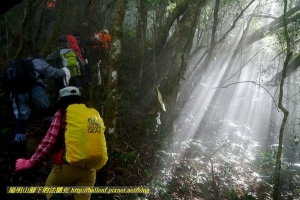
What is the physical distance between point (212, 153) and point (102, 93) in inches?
197

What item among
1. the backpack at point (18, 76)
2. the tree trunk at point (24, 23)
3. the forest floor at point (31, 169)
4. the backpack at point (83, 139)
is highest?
the tree trunk at point (24, 23)

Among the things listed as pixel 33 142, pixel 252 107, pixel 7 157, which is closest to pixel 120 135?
pixel 33 142

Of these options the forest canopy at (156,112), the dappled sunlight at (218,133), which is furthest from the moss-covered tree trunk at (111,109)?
the dappled sunlight at (218,133)

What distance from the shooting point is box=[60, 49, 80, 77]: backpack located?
6.55 metres

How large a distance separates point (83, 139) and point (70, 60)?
404cm

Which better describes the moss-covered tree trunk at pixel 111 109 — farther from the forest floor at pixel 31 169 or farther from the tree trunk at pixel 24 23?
the tree trunk at pixel 24 23

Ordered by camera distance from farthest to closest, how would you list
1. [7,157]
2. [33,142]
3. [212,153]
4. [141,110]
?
[212,153], [141,110], [33,142], [7,157]

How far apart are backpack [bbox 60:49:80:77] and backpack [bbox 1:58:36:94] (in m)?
1.81

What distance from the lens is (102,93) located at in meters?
8.47

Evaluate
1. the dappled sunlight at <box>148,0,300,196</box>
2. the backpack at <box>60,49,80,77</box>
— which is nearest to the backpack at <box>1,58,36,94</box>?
the backpack at <box>60,49,80,77</box>

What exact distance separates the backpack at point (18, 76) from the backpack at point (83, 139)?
1.98 meters

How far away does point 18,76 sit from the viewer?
454 centimetres

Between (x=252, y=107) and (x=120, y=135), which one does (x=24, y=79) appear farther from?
(x=252, y=107)

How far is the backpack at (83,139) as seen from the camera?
3.00m
